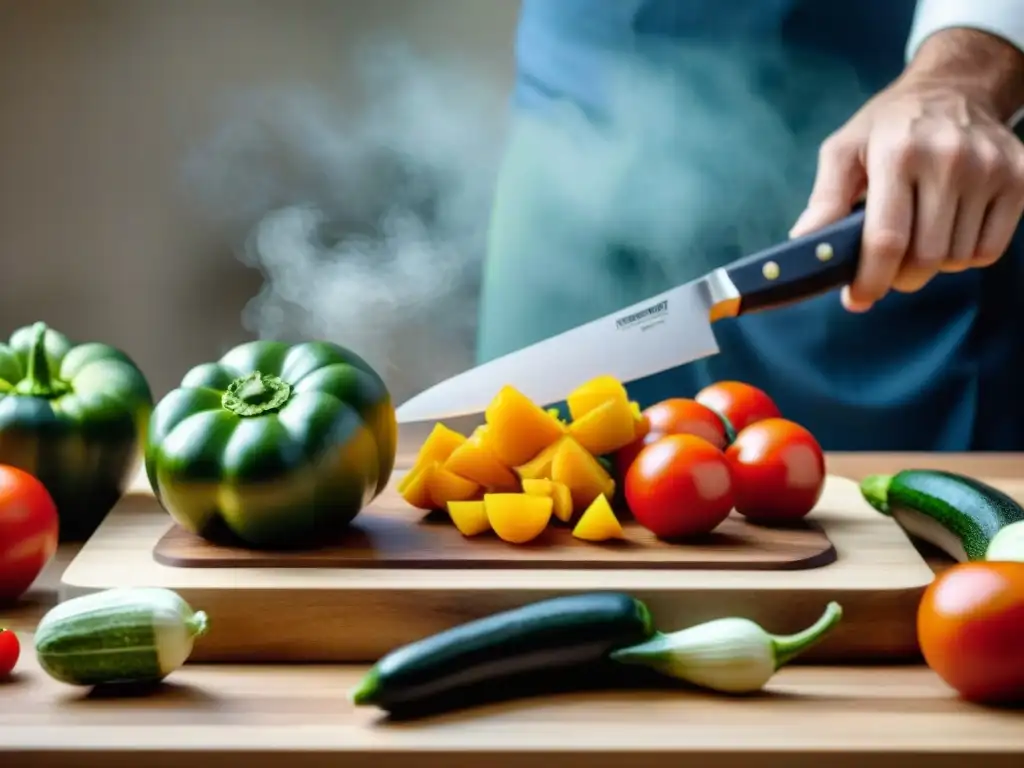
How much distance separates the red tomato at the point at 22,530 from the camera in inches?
44.2

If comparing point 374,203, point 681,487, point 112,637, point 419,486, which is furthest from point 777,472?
point 374,203

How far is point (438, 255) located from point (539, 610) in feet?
4.87

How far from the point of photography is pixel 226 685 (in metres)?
1.01

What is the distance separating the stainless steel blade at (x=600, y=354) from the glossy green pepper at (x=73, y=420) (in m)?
0.28

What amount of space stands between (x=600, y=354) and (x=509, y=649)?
1.73ft

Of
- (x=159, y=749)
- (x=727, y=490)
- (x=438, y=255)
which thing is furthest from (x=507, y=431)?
(x=438, y=255)

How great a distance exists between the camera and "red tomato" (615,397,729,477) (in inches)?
49.8

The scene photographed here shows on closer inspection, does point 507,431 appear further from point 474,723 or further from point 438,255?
point 438,255

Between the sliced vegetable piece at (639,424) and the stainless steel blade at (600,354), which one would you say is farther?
the stainless steel blade at (600,354)

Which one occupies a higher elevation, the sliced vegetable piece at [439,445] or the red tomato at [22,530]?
the sliced vegetable piece at [439,445]

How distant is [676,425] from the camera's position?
4.21 ft

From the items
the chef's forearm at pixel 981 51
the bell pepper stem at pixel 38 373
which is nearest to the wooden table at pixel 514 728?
the bell pepper stem at pixel 38 373

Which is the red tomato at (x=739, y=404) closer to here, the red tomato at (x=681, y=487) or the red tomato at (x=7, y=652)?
the red tomato at (x=681, y=487)

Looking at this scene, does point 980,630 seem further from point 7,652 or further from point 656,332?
point 7,652
